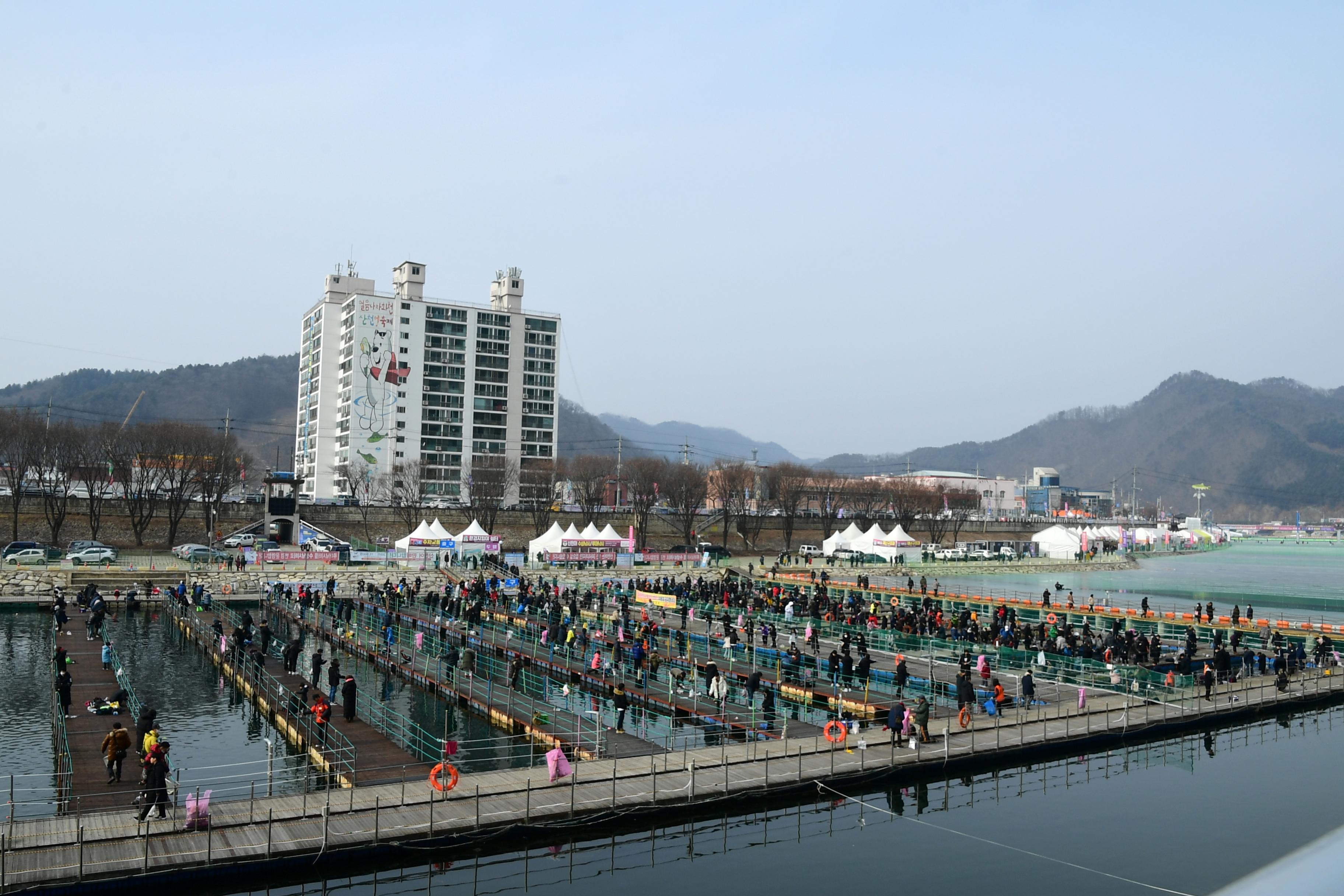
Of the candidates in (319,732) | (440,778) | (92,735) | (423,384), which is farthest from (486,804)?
(423,384)

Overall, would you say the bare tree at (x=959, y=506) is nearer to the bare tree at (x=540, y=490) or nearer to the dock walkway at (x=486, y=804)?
the bare tree at (x=540, y=490)

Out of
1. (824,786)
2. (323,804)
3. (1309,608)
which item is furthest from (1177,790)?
(1309,608)

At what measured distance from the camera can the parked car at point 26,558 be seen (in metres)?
60.2

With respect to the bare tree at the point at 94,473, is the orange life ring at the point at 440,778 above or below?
below

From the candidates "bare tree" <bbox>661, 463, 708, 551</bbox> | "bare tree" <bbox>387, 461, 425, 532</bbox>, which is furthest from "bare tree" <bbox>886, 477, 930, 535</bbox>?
"bare tree" <bbox>387, 461, 425, 532</bbox>

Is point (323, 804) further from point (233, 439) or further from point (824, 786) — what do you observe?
point (233, 439)

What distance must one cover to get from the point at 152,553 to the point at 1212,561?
129 m

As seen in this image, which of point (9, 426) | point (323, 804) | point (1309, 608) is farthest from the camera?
point (9, 426)

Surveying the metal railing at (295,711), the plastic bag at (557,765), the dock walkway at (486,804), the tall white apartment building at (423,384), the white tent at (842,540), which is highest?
the tall white apartment building at (423,384)

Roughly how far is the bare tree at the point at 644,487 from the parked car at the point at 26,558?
49287 mm

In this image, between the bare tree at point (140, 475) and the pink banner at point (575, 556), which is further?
the bare tree at point (140, 475)

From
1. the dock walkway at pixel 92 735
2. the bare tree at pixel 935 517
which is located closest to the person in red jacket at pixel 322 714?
the dock walkway at pixel 92 735

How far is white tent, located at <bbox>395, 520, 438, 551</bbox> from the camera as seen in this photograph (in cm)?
6881

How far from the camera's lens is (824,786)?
23.1 metres
